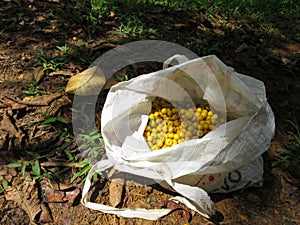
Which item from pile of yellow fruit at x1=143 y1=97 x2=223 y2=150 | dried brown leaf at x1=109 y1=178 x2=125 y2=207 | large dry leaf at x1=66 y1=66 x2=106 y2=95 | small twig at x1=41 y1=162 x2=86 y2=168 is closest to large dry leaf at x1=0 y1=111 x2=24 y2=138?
small twig at x1=41 y1=162 x2=86 y2=168

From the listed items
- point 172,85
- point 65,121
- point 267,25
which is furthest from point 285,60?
point 65,121

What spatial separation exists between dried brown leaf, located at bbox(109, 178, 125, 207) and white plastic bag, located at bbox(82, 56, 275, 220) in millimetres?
87

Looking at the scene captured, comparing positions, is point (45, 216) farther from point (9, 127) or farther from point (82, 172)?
point (9, 127)

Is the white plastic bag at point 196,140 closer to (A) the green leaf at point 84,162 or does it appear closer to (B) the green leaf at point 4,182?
(A) the green leaf at point 84,162

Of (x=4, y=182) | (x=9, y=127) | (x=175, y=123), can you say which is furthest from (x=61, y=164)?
(x=175, y=123)

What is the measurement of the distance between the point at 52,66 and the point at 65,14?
857 mm

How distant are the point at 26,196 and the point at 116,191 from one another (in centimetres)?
48

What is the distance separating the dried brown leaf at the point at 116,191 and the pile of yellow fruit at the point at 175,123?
272mm

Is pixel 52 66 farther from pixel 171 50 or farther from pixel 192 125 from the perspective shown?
pixel 192 125

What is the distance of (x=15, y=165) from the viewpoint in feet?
6.02

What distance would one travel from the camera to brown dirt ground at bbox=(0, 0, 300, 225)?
1.70 meters

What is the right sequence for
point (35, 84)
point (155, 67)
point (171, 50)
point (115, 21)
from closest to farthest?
1. point (35, 84)
2. point (155, 67)
3. point (171, 50)
4. point (115, 21)

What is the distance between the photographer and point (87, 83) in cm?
221

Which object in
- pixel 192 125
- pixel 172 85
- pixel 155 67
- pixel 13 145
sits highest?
pixel 172 85
